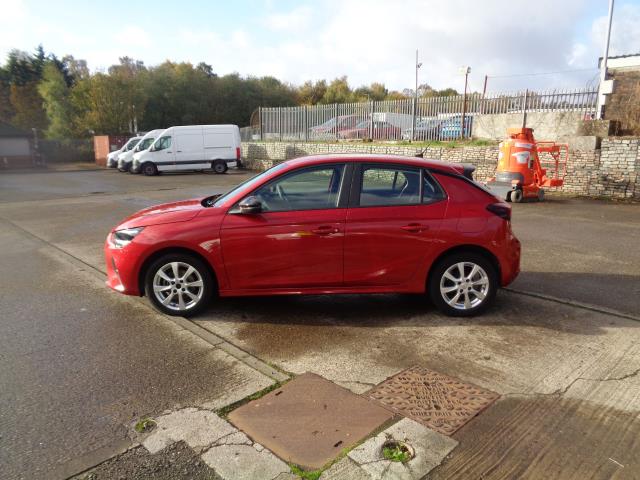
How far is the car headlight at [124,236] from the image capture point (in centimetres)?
488

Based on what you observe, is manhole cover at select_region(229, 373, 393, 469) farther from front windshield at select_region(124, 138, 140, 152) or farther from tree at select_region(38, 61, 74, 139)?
tree at select_region(38, 61, 74, 139)

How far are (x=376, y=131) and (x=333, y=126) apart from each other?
10.4 feet

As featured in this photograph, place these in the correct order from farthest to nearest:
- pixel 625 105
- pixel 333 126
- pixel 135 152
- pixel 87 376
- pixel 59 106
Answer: pixel 59 106, pixel 135 152, pixel 333 126, pixel 625 105, pixel 87 376

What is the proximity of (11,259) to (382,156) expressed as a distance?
246 inches

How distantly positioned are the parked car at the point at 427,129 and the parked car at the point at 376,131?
45.5 inches

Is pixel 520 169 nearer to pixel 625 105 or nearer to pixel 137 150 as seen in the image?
pixel 625 105

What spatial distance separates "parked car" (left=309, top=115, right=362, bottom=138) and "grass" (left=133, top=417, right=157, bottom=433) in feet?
71.9

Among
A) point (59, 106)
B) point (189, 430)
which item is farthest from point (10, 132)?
point (189, 430)

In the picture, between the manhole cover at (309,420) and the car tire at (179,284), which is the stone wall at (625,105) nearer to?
the car tire at (179,284)

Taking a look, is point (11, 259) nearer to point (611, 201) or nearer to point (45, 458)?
point (45, 458)

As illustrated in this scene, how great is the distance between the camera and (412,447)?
9.44 feet

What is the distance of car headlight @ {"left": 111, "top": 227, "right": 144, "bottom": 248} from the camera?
488cm

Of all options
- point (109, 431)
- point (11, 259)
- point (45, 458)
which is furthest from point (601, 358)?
point (11, 259)

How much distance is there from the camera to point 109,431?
10.0ft
